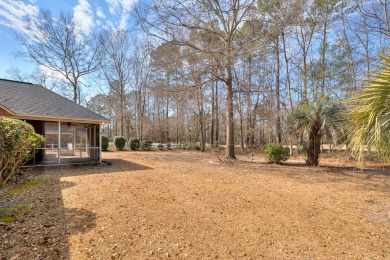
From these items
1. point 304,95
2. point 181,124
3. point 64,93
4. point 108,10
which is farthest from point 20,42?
point 304,95

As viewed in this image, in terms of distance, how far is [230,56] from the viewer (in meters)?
9.01

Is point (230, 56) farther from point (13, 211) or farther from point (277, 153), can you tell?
point (13, 211)

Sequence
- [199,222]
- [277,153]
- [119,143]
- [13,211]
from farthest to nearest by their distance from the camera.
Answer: [119,143] → [277,153] → [13,211] → [199,222]

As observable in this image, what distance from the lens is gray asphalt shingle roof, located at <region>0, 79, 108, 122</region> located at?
26.8 ft

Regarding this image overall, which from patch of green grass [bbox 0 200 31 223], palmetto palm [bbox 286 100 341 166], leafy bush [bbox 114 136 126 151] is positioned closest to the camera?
patch of green grass [bbox 0 200 31 223]

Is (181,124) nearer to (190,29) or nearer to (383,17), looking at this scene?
(190,29)

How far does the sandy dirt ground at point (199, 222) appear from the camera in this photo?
98.5 inches

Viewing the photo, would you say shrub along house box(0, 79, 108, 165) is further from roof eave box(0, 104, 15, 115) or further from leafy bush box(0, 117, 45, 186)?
leafy bush box(0, 117, 45, 186)

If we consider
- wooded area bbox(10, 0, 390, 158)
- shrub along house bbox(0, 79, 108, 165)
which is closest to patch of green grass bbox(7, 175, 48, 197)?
shrub along house bbox(0, 79, 108, 165)

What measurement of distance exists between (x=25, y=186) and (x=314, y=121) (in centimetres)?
1035

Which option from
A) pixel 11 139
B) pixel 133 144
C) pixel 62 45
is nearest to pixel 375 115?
pixel 11 139

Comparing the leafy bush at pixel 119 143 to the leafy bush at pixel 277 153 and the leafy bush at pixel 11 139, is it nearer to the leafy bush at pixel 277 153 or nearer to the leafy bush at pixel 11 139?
the leafy bush at pixel 277 153

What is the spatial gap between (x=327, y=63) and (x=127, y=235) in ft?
57.4

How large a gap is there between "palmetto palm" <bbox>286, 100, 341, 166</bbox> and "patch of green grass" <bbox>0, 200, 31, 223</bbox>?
921 centimetres
